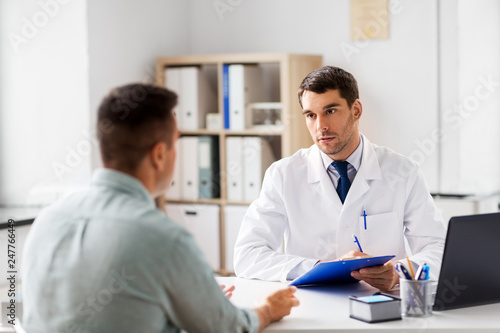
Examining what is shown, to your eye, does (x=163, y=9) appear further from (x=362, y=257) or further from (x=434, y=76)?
(x=362, y=257)

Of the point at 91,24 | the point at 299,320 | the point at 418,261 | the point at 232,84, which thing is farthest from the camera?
the point at 232,84

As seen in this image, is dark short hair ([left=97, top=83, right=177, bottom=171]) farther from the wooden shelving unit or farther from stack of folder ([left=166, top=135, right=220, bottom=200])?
stack of folder ([left=166, top=135, right=220, bottom=200])

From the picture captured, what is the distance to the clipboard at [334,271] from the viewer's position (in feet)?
5.87

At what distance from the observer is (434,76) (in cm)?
399

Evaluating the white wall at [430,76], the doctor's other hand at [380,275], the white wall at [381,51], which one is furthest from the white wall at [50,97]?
the doctor's other hand at [380,275]

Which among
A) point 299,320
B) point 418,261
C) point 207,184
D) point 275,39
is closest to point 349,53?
point 275,39

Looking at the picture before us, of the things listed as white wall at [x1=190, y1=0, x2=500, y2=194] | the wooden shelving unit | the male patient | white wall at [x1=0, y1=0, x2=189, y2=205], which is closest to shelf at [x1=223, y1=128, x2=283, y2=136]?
the wooden shelving unit

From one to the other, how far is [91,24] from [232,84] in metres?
0.92

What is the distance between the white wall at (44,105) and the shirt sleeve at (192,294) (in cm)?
267

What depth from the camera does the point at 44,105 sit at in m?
3.87

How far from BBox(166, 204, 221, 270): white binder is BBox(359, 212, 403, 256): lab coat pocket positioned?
207cm

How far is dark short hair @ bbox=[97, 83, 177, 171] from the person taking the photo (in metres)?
1.38

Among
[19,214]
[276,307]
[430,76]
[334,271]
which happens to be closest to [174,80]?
[19,214]

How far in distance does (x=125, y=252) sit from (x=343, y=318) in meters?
0.63
